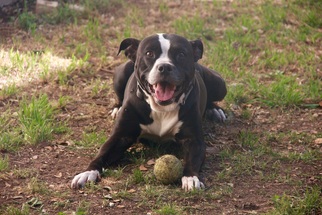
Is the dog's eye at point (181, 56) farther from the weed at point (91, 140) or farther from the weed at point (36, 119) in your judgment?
the weed at point (36, 119)

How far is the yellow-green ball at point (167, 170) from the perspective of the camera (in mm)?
4926

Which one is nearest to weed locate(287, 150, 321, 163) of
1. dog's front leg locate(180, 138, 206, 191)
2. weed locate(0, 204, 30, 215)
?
dog's front leg locate(180, 138, 206, 191)

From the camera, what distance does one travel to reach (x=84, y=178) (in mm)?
4988

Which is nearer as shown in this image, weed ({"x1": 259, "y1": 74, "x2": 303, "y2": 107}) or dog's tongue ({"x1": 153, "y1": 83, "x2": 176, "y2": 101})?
dog's tongue ({"x1": 153, "y1": 83, "x2": 176, "y2": 101})

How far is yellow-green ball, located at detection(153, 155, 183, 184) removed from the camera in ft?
16.2

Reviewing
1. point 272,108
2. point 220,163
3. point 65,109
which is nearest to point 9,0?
point 65,109

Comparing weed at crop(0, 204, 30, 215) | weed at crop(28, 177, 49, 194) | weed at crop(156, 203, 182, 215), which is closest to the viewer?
weed at crop(0, 204, 30, 215)

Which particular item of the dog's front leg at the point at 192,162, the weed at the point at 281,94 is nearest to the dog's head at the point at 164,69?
the dog's front leg at the point at 192,162

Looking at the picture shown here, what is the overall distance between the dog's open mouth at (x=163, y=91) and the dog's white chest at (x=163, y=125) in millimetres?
215

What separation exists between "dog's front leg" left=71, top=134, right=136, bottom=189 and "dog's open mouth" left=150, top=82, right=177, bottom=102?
1.57 feet

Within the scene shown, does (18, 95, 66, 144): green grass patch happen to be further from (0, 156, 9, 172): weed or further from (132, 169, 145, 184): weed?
(132, 169, 145, 184): weed

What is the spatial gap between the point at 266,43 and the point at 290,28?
1.94 ft

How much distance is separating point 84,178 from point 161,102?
0.84 m

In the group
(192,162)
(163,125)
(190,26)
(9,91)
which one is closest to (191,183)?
(192,162)
